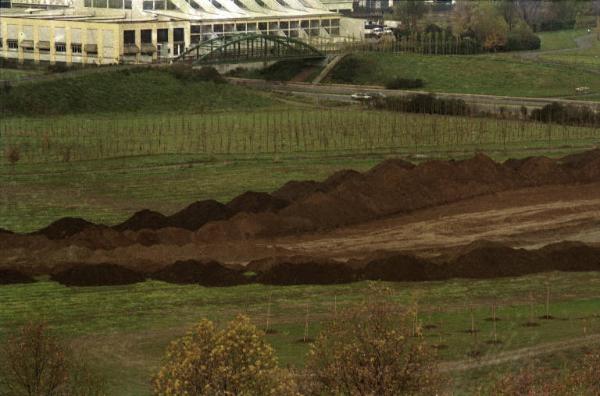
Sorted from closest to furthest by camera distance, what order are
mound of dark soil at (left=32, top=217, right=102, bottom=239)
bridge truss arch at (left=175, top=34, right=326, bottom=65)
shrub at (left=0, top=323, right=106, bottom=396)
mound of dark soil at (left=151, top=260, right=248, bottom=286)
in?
1. shrub at (left=0, top=323, right=106, bottom=396)
2. mound of dark soil at (left=151, top=260, right=248, bottom=286)
3. mound of dark soil at (left=32, top=217, right=102, bottom=239)
4. bridge truss arch at (left=175, top=34, right=326, bottom=65)

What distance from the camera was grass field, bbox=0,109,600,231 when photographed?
65.6 meters

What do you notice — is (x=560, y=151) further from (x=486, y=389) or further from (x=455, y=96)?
(x=486, y=389)

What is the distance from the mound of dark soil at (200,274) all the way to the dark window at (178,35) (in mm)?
85290

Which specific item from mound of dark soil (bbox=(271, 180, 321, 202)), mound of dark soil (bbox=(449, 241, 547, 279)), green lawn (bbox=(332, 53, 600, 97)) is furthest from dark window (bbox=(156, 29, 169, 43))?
mound of dark soil (bbox=(449, 241, 547, 279))

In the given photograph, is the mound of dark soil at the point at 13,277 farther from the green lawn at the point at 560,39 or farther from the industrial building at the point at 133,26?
the green lawn at the point at 560,39

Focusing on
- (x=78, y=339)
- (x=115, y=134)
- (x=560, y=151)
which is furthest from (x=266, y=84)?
(x=78, y=339)

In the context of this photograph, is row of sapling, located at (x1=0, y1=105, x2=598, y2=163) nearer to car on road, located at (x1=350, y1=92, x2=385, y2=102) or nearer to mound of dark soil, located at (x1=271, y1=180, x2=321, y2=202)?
car on road, located at (x1=350, y1=92, x2=385, y2=102)

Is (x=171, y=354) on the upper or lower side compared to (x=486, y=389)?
upper

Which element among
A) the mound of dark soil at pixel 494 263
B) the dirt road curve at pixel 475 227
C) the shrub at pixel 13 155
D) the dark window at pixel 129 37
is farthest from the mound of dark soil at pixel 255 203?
the dark window at pixel 129 37

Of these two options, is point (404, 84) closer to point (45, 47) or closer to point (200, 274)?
point (45, 47)

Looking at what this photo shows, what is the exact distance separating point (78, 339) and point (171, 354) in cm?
1363

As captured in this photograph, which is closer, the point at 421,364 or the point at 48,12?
the point at 421,364

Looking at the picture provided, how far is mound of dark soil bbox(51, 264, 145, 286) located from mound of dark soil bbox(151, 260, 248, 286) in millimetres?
955

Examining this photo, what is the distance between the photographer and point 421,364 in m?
29.1
